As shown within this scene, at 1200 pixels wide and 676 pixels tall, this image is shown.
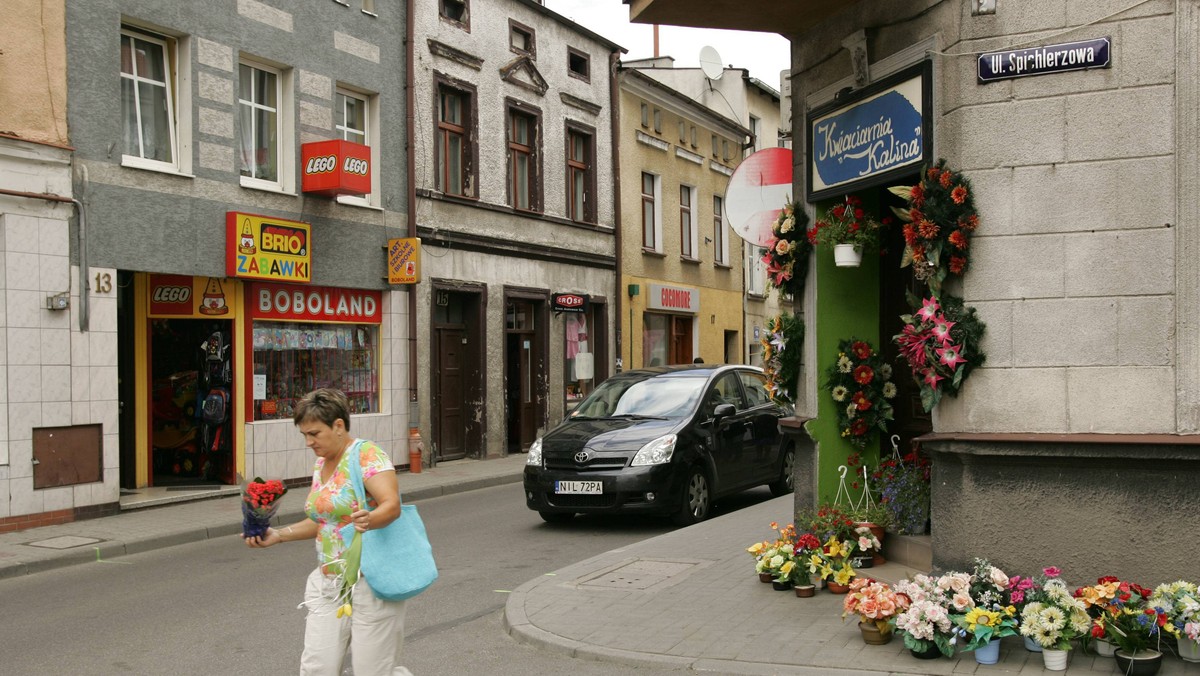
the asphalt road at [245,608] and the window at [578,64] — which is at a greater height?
the window at [578,64]

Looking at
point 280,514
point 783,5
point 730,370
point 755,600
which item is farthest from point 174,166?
point 755,600

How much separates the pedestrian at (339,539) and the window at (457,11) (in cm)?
1611

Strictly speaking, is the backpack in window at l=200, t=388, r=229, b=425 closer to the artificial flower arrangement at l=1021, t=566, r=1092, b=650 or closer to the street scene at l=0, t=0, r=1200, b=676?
the street scene at l=0, t=0, r=1200, b=676

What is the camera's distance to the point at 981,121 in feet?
21.7

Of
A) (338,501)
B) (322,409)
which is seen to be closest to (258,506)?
(338,501)

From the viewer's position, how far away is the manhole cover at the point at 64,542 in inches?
431

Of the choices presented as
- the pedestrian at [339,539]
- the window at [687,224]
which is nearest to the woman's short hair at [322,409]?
the pedestrian at [339,539]

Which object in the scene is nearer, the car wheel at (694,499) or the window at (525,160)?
the car wheel at (694,499)

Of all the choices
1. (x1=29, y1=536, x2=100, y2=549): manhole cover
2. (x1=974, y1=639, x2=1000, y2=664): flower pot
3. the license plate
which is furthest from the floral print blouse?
(x1=29, y1=536, x2=100, y2=549): manhole cover

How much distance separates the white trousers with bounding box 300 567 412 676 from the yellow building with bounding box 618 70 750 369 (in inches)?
812

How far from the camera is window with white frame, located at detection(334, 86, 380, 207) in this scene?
57.0 ft

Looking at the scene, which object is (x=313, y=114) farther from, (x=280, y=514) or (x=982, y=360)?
(x=982, y=360)

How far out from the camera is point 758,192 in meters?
9.13

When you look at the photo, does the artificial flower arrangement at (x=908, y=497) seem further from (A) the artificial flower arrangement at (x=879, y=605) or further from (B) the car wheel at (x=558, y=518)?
(B) the car wheel at (x=558, y=518)
